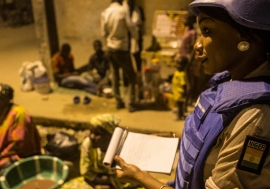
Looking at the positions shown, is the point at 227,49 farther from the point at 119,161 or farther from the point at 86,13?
the point at 86,13

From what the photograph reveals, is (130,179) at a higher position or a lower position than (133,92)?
higher

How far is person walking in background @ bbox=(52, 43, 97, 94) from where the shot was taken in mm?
5938

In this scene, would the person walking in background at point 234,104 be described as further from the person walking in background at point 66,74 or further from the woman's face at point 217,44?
the person walking in background at point 66,74

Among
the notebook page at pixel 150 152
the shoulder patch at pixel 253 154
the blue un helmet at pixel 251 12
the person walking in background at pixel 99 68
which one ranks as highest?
the blue un helmet at pixel 251 12

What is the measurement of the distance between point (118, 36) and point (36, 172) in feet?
7.62

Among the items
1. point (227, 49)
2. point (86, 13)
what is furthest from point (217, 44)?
point (86, 13)

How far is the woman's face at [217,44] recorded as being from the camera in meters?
1.29

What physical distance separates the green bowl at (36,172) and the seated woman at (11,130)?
22cm

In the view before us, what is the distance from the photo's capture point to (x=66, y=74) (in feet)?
20.3

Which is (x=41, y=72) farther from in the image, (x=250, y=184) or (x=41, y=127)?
(x=250, y=184)

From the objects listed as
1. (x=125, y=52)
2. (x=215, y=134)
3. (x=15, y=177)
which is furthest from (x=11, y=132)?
(x=215, y=134)

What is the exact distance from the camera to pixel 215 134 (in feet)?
4.25

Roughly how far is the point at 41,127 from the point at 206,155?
13.5ft

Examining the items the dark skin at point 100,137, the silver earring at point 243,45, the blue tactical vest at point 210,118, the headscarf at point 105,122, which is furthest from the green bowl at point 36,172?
the silver earring at point 243,45
